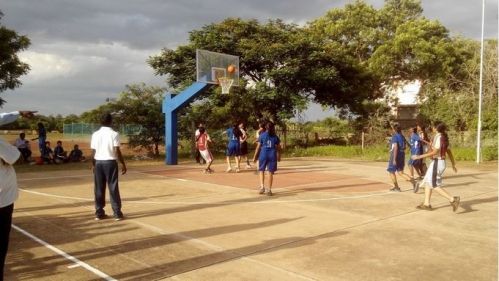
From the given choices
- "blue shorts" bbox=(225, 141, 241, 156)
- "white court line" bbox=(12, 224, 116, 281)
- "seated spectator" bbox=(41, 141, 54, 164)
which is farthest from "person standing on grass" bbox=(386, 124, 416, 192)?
"seated spectator" bbox=(41, 141, 54, 164)

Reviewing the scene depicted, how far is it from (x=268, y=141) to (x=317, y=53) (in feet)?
57.7

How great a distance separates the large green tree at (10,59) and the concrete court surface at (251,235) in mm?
8427

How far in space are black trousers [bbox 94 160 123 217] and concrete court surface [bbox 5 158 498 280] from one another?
0.25m

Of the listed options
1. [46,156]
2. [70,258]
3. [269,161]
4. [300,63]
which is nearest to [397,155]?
[269,161]

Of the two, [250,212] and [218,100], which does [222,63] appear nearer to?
[218,100]

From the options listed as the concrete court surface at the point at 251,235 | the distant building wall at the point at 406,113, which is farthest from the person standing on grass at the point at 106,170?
the distant building wall at the point at 406,113

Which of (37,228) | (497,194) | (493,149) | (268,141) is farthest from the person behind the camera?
(493,149)

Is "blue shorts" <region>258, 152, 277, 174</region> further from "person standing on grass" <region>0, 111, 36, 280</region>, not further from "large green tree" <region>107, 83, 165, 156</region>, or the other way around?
"large green tree" <region>107, 83, 165, 156</region>

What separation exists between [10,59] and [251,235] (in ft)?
51.3

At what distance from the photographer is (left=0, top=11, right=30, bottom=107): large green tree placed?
18.2 m

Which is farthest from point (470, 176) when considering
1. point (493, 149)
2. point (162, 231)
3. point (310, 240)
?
point (162, 231)

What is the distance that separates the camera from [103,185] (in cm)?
783

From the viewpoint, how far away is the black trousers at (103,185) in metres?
7.75

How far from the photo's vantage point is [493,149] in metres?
22.2
